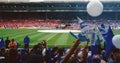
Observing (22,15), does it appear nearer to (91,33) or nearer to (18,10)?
(18,10)

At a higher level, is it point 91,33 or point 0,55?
point 91,33

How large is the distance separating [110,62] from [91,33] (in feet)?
3.44

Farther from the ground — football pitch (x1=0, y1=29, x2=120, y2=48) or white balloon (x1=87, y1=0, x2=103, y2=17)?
white balloon (x1=87, y1=0, x2=103, y2=17)

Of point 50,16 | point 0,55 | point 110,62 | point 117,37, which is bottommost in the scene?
point 50,16

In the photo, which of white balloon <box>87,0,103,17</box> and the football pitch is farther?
the football pitch

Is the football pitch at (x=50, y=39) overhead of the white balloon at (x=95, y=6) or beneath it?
beneath

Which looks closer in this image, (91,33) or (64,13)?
(91,33)

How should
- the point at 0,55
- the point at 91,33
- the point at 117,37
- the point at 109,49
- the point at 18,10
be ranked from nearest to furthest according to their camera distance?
1. the point at 117,37
2. the point at 109,49
3. the point at 91,33
4. the point at 0,55
5. the point at 18,10

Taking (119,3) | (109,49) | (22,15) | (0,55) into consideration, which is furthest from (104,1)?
(109,49)

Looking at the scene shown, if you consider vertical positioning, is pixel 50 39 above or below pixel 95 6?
below

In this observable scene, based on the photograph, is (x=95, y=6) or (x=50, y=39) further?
(x=50, y=39)

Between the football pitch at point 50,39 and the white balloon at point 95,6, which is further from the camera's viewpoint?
the football pitch at point 50,39

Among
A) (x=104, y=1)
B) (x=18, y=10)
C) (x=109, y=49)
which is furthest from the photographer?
(x=18, y=10)

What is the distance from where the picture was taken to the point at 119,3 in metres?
80.9
